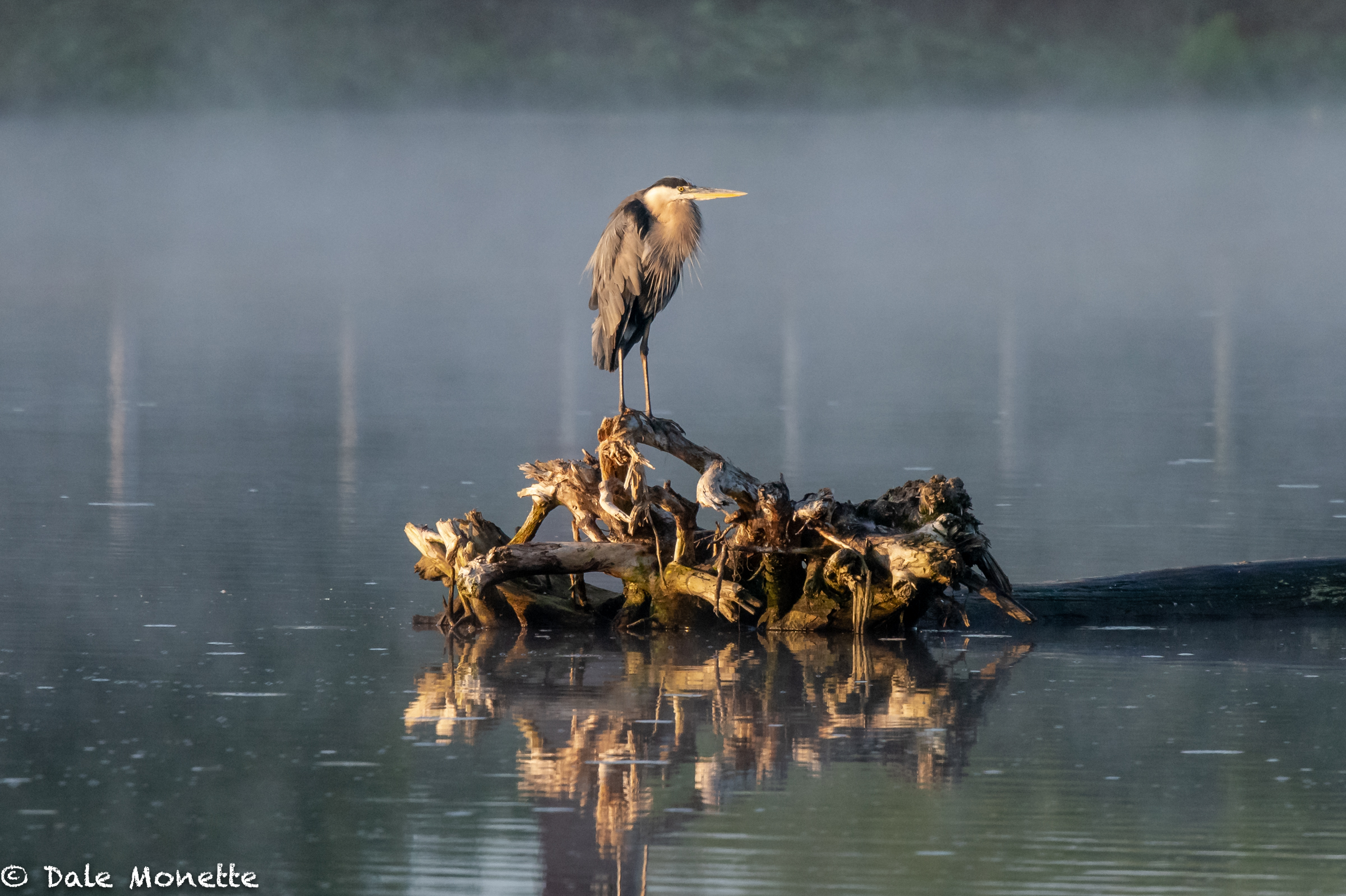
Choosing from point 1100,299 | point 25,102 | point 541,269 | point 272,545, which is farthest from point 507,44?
point 272,545

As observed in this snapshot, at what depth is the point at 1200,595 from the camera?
10680 mm

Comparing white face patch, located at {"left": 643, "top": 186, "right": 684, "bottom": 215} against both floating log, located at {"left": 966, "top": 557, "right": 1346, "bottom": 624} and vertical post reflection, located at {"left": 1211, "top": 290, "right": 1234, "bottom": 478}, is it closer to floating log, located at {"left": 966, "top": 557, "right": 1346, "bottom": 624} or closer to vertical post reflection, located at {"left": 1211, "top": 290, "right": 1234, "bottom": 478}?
floating log, located at {"left": 966, "top": 557, "right": 1346, "bottom": 624}

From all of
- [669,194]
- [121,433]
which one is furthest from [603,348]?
[121,433]

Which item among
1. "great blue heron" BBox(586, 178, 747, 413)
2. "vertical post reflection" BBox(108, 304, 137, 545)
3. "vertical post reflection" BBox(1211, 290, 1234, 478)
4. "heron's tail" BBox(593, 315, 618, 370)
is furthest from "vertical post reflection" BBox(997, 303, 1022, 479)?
"vertical post reflection" BBox(108, 304, 137, 545)

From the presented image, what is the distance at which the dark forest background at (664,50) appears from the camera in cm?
12219

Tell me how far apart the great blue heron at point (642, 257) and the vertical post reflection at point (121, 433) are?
3457mm

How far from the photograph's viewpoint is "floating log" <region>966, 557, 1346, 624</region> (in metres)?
10.7

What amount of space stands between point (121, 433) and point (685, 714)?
12.7 m

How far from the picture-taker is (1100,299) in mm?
55531

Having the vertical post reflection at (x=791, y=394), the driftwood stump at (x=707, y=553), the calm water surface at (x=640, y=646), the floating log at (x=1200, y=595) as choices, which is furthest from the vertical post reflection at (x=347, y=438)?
the floating log at (x=1200, y=595)

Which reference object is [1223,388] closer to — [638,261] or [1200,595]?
[638,261]

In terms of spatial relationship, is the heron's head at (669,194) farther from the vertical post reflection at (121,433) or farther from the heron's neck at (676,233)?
the vertical post reflection at (121,433)

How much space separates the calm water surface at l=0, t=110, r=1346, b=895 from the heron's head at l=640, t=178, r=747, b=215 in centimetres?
227

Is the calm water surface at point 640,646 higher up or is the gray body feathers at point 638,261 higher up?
the gray body feathers at point 638,261
